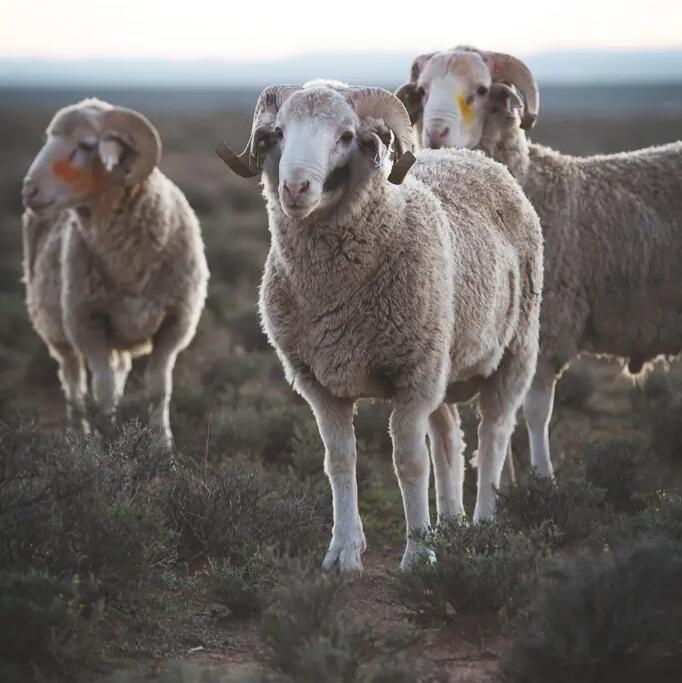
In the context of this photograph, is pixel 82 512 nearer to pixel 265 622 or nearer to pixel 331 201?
pixel 265 622

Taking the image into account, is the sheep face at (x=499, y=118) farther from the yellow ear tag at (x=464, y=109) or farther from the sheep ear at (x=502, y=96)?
the yellow ear tag at (x=464, y=109)

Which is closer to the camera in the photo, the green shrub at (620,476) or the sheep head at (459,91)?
the green shrub at (620,476)

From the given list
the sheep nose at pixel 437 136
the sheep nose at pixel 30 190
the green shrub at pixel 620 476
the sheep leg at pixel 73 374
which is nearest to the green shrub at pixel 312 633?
the green shrub at pixel 620 476

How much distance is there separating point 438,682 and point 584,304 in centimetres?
444

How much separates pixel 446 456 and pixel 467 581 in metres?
2.03

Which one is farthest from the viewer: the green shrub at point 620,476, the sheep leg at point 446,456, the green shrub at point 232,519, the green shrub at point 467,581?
the green shrub at point 620,476

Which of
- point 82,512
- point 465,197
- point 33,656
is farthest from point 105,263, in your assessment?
point 33,656

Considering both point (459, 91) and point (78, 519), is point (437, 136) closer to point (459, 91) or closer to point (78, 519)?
point (459, 91)

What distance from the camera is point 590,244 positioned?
8.59 m

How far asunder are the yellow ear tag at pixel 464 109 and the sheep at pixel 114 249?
263 cm

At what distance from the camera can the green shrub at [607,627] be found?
13.9 ft

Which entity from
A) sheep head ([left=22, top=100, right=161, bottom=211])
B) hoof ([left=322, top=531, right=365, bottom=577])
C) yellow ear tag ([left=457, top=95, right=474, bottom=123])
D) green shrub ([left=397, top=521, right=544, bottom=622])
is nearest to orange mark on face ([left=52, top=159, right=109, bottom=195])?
sheep head ([left=22, top=100, right=161, bottom=211])

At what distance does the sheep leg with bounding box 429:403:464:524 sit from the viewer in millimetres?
7125

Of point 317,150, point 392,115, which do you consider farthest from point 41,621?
point 392,115
